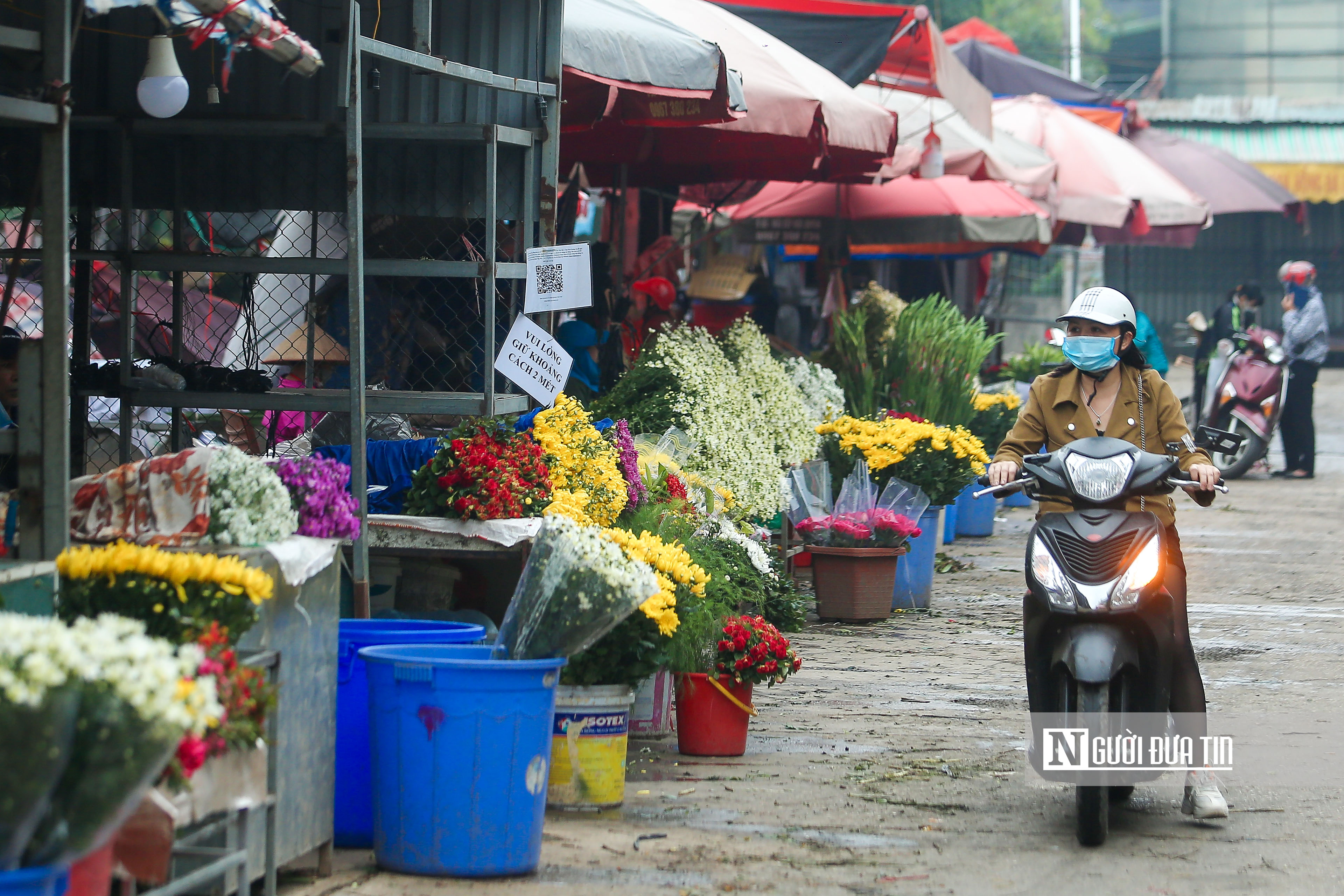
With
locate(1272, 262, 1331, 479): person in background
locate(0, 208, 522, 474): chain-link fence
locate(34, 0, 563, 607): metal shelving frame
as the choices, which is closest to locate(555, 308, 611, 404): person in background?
locate(0, 208, 522, 474): chain-link fence

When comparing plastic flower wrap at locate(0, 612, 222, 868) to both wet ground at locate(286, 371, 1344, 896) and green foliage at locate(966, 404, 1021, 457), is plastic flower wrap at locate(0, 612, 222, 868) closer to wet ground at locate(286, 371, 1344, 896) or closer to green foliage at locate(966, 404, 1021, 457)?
wet ground at locate(286, 371, 1344, 896)

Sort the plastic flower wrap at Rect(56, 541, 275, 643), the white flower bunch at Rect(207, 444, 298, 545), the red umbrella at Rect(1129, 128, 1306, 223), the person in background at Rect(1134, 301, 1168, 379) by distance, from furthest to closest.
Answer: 1. the red umbrella at Rect(1129, 128, 1306, 223)
2. the person in background at Rect(1134, 301, 1168, 379)
3. the white flower bunch at Rect(207, 444, 298, 545)
4. the plastic flower wrap at Rect(56, 541, 275, 643)

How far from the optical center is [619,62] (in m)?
6.27

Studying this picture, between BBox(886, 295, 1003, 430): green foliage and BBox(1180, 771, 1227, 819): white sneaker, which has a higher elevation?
BBox(886, 295, 1003, 430): green foliage

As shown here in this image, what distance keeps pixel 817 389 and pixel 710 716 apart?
14.2 ft

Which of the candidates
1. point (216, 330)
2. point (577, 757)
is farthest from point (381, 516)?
point (216, 330)

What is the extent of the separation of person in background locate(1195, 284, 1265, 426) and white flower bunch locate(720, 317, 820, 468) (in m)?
9.13

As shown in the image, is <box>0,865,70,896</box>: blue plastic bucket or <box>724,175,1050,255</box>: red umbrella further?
<box>724,175,1050,255</box>: red umbrella

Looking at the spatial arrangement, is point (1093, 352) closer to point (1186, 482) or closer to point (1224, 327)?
point (1186, 482)

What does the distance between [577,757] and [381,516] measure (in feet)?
3.72

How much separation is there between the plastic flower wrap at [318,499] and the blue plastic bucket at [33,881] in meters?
1.47

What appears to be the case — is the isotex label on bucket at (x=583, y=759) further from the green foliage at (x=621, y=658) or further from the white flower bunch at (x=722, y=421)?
the white flower bunch at (x=722, y=421)

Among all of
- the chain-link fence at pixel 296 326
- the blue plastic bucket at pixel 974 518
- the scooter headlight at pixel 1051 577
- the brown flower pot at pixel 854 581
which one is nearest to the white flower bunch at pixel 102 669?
the chain-link fence at pixel 296 326

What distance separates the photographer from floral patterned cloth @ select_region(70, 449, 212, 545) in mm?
3717
